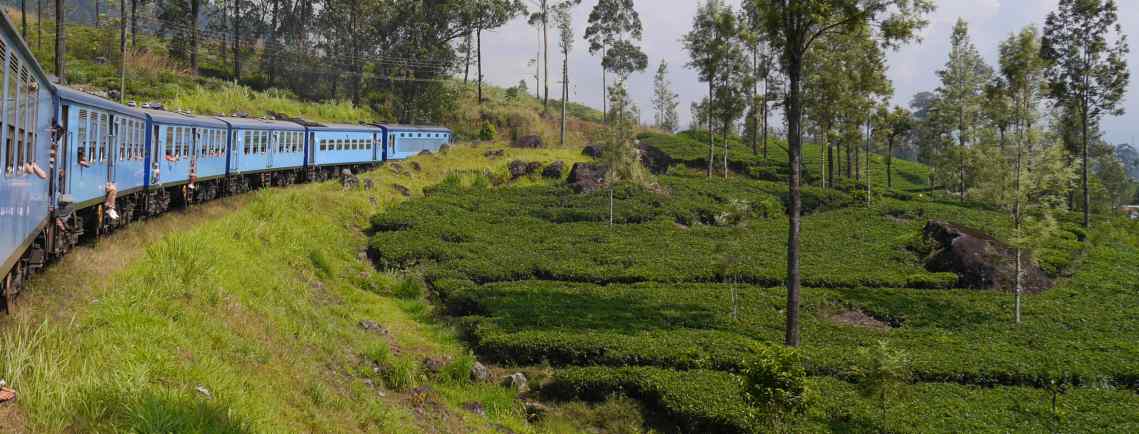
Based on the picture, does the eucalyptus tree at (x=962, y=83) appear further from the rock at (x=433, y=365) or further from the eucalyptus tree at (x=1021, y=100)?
the rock at (x=433, y=365)

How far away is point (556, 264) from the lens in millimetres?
28047

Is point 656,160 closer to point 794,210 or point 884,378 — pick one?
point 794,210

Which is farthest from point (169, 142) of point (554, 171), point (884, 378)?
point (554, 171)

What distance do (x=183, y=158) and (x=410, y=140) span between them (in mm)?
31417

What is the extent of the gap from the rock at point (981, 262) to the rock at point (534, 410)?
56.6 feet

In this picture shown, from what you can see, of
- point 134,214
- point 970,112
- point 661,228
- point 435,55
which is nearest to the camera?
point 134,214

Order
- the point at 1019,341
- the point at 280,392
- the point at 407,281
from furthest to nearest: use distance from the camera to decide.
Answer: the point at 407,281
the point at 1019,341
the point at 280,392

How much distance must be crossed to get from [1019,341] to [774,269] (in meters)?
8.59

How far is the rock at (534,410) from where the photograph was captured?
54.7 ft

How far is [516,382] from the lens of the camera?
1792 cm

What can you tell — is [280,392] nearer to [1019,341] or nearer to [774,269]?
[1019,341]

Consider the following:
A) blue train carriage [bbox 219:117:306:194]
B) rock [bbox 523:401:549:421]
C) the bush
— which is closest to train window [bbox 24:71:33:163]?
rock [bbox 523:401:549:421]

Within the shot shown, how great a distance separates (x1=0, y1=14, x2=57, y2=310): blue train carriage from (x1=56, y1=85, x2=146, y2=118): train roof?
1.08 meters

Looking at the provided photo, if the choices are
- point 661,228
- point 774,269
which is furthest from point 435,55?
point 774,269
